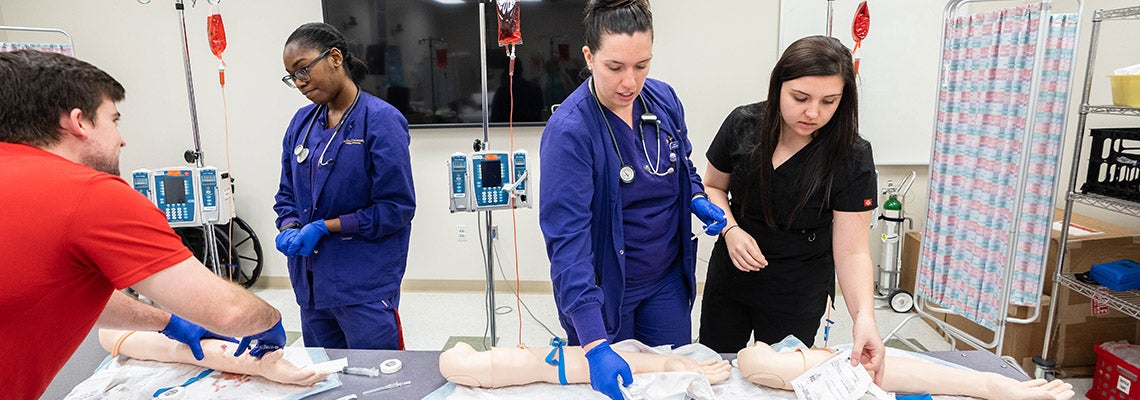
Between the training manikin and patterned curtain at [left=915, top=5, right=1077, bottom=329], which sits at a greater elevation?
patterned curtain at [left=915, top=5, right=1077, bottom=329]

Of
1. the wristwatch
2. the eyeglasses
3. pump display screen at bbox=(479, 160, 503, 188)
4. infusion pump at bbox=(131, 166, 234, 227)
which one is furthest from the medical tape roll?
infusion pump at bbox=(131, 166, 234, 227)

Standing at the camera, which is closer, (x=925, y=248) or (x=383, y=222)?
(x=383, y=222)

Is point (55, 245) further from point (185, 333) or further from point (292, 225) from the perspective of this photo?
point (292, 225)

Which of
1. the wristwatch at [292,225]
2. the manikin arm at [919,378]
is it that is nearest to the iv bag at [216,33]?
the wristwatch at [292,225]

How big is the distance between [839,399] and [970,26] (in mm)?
1633

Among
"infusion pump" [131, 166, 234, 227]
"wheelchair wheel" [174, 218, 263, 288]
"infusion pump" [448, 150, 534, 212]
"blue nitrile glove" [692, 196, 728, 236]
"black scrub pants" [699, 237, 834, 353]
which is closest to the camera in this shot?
"blue nitrile glove" [692, 196, 728, 236]

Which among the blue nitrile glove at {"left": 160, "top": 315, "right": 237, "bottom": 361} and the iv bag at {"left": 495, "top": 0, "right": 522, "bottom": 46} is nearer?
the blue nitrile glove at {"left": 160, "top": 315, "right": 237, "bottom": 361}

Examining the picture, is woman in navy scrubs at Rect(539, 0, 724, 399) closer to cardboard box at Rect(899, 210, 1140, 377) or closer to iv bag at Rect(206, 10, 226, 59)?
iv bag at Rect(206, 10, 226, 59)

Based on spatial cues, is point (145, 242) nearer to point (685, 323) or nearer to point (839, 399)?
point (685, 323)

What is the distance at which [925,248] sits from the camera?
245 centimetres

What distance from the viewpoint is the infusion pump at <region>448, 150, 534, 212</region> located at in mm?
1931

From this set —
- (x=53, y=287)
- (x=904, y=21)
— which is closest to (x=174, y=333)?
(x=53, y=287)

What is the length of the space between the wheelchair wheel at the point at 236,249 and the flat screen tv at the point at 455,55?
47.9 inches

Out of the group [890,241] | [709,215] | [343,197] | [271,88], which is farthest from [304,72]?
[890,241]
